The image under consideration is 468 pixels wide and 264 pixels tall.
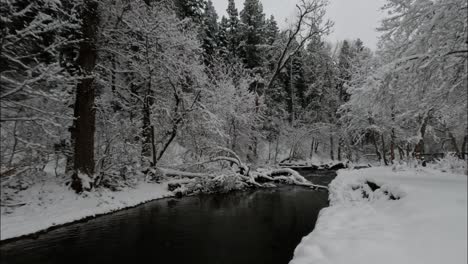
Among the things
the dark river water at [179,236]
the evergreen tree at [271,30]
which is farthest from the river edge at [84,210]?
the evergreen tree at [271,30]

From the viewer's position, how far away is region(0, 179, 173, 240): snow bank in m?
7.21

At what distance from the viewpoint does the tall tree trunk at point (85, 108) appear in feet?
36.3

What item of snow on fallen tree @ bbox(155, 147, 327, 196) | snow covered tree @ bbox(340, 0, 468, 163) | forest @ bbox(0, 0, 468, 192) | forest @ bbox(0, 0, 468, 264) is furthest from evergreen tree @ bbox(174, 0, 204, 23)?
snow covered tree @ bbox(340, 0, 468, 163)

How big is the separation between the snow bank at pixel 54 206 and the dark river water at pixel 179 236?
0.28 metres

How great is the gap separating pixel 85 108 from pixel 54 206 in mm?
3694

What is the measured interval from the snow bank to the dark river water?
0.93 ft

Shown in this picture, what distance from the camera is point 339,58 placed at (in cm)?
4409

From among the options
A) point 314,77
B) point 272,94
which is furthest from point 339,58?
point 272,94

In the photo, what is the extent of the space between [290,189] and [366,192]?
6.95m

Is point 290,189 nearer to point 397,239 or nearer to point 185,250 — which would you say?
point 185,250

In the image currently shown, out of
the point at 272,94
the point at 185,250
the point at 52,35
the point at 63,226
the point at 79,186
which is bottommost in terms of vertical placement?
the point at 185,250

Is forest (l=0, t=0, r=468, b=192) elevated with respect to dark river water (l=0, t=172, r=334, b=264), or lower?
elevated

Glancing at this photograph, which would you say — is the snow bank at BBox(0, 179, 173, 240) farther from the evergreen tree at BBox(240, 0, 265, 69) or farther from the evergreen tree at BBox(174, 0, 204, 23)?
the evergreen tree at BBox(240, 0, 265, 69)

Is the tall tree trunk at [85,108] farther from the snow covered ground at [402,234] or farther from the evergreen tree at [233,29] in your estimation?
the evergreen tree at [233,29]
